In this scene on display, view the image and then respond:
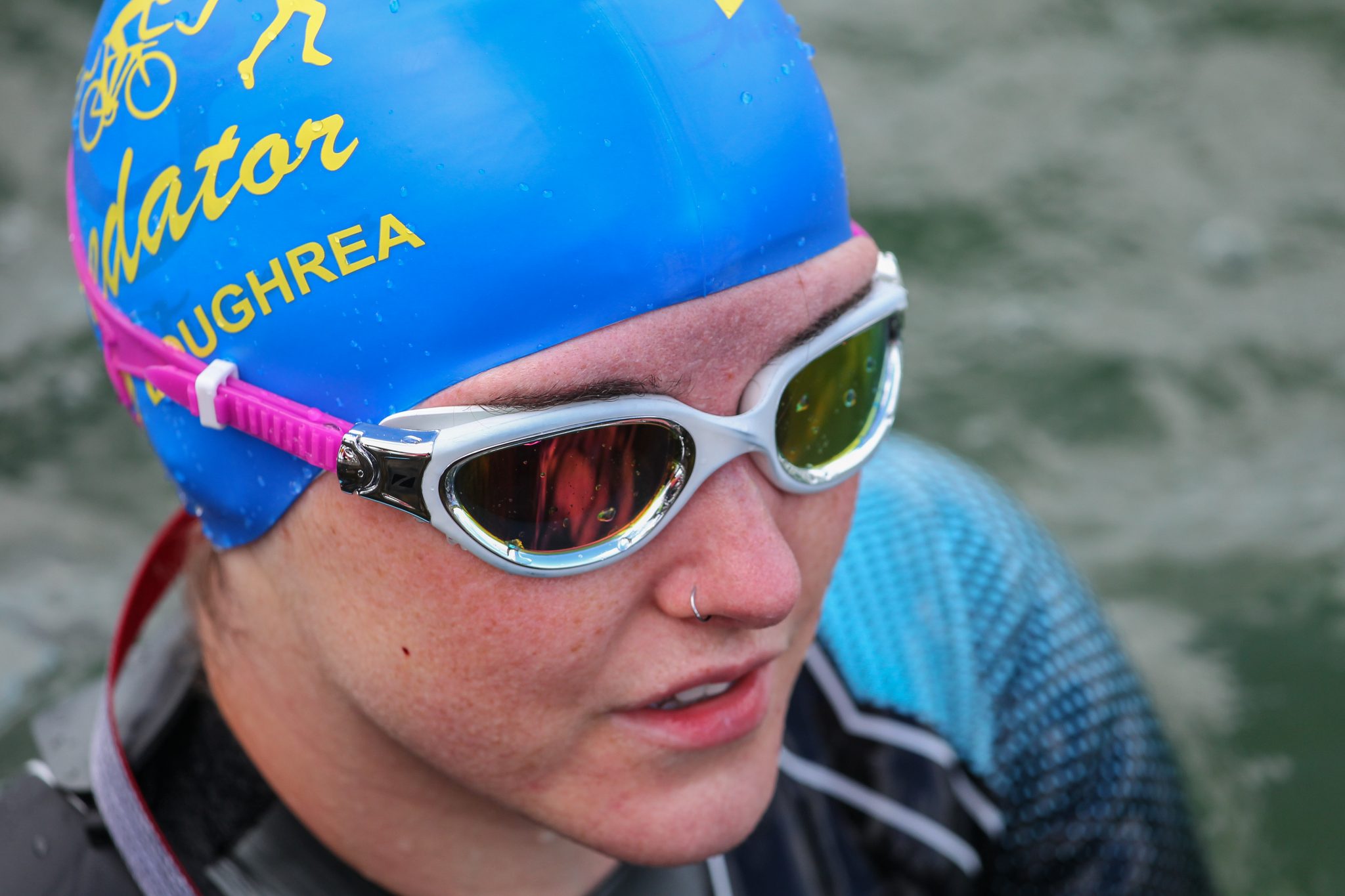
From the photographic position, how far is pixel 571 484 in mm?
1561

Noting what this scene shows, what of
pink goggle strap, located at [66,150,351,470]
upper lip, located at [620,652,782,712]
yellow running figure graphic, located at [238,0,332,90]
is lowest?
upper lip, located at [620,652,782,712]

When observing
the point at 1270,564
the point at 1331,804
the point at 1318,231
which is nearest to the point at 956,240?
the point at 1318,231

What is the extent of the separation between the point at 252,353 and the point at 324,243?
195 mm

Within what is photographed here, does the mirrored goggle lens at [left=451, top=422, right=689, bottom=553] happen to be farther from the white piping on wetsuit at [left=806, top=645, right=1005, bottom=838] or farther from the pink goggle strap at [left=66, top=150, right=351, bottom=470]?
the white piping on wetsuit at [left=806, top=645, right=1005, bottom=838]

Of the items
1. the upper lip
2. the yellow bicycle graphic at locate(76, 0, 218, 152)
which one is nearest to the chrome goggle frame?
the upper lip

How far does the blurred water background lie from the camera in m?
4.45

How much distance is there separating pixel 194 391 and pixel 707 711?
79 centimetres

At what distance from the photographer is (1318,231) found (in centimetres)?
667

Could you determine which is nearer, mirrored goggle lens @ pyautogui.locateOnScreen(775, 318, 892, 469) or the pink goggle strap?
the pink goggle strap

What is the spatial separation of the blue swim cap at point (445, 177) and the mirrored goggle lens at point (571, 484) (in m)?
0.12

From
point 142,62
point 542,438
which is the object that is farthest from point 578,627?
point 142,62

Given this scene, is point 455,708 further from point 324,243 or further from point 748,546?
point 324,243

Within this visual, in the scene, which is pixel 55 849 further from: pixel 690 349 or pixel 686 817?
pixel 690 349

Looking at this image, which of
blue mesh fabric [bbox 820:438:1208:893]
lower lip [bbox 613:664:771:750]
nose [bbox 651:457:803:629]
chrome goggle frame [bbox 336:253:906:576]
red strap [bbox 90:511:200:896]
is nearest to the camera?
chrome goggle frame [bbox 336:253:906:576]
